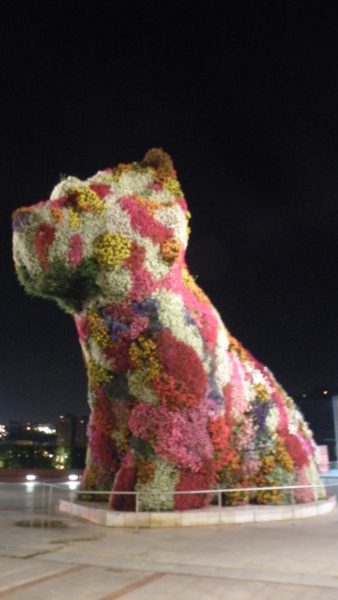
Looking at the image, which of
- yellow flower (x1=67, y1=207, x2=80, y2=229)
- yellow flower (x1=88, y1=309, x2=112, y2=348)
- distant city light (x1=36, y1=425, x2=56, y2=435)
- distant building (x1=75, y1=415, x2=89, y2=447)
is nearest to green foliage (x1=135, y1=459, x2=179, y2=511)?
yellow flower (x1=88, y1=309, x2=112, y2=348)

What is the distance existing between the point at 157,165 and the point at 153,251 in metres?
2.45

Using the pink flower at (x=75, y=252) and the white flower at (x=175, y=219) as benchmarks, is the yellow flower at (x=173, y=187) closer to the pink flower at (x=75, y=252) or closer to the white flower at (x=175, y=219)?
the white flower at (x=175, y=219)

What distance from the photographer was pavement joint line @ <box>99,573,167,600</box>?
21.6ft

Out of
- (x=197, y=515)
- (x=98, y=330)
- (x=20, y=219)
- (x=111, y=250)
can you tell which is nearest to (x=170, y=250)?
(x=111, y=250)

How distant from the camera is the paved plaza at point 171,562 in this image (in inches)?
267

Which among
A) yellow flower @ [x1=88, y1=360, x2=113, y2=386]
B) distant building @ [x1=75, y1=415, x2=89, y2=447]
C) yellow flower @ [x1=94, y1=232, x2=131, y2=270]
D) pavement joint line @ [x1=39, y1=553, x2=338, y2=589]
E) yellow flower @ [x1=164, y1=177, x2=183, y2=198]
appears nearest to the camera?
pavement joint line @ [x1=39, y1=553, x2=338, y2=589]

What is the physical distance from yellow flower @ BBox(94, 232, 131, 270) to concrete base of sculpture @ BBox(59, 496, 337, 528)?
5.15 meters

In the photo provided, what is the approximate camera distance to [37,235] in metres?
13.1

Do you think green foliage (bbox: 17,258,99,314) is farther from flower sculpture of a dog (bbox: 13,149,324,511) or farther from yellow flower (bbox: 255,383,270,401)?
yellow flower (bbox: 255,383,270,401)

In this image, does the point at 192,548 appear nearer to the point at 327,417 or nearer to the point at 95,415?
the point at 95,415

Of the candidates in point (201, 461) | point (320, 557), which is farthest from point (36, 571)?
point (201, 461)

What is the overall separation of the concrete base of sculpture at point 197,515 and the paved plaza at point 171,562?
290mm

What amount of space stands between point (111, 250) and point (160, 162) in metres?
2.91

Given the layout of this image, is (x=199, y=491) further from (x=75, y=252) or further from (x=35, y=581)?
(x=75, y=252)
